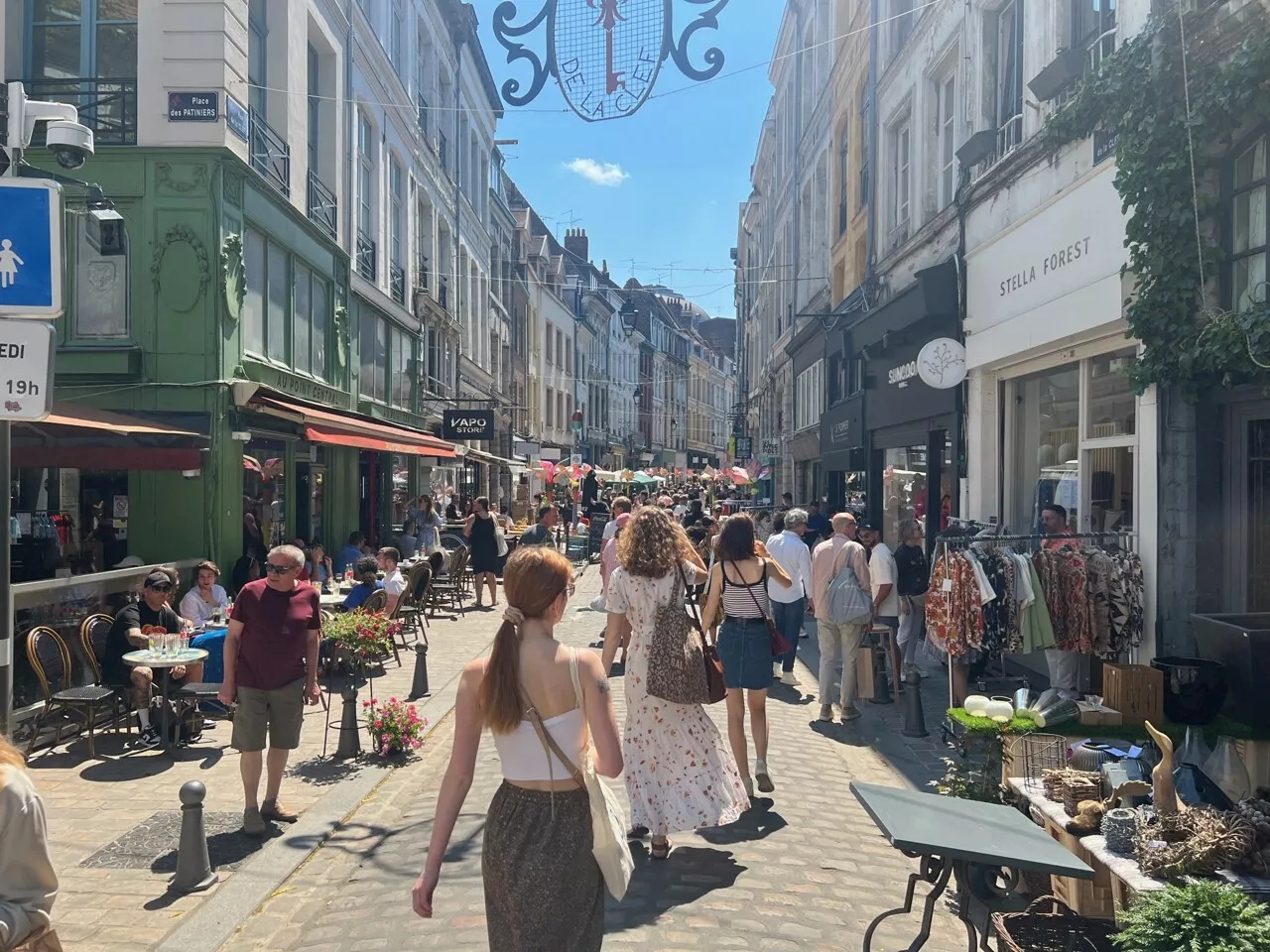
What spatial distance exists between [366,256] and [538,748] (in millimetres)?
19008

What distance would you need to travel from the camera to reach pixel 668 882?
4832 mm

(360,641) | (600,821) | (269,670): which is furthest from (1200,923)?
(360,641)

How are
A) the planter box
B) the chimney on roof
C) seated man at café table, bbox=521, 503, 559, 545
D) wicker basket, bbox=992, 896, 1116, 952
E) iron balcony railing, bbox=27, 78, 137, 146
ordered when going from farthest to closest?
the chimney on roof, seated man at café table, bbox=521, 503, 559, 545, iron balcony railing, bbox=27, 78, 137, 146, the planter box, wicker basket, bbox=992, 896, 1116, 952

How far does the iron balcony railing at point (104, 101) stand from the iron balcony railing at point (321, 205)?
3.81 m

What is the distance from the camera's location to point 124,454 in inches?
442

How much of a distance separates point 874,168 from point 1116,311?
995 centimetres

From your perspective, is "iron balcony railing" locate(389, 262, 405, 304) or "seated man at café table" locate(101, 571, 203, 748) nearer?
"seated man at café table" locate(101, 571, 203, 748)

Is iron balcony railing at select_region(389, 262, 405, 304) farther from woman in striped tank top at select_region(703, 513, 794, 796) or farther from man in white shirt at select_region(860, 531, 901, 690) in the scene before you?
woman in striped tank top at select_region(703, 513, 794, 796)

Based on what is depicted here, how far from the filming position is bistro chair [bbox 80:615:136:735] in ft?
24.8

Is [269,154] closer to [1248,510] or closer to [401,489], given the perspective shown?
[401,489]

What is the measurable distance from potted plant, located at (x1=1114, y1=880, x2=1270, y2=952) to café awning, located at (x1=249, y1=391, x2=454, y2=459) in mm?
11477

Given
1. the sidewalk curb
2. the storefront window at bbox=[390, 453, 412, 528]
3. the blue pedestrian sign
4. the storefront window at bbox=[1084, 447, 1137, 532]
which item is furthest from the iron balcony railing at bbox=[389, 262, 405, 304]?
the blue pedestrian sign

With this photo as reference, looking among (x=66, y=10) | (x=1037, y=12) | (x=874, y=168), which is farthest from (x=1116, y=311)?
Result: (x=66, y=10)

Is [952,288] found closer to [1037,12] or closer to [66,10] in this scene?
[1037,12]
